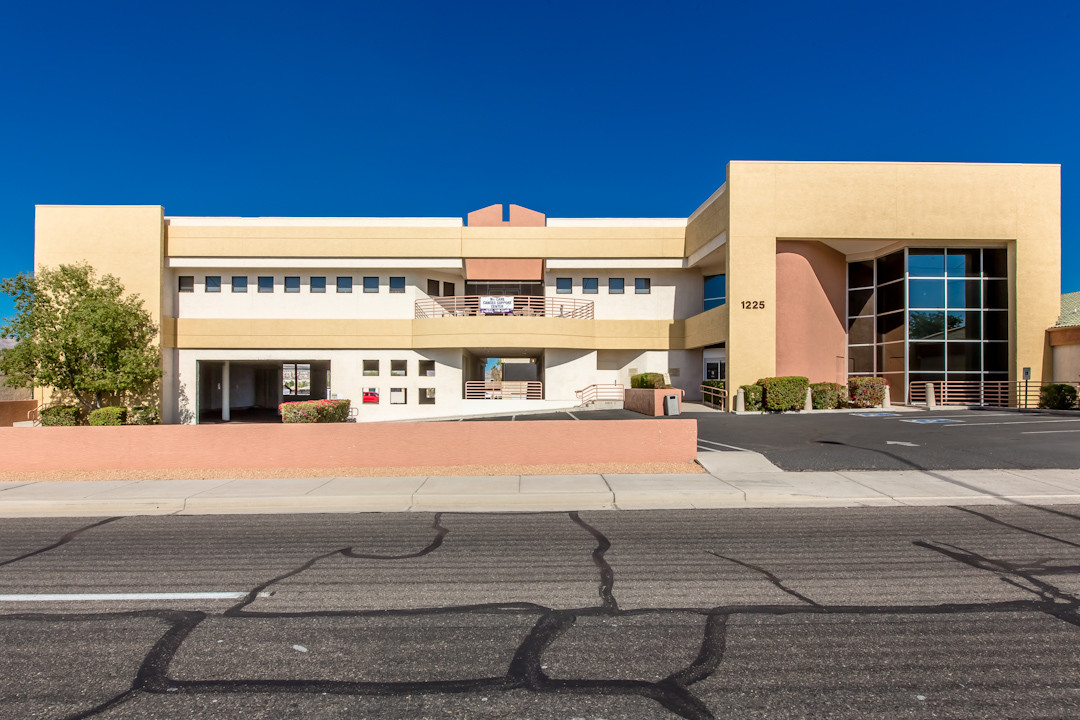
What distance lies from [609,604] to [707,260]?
1121 inches

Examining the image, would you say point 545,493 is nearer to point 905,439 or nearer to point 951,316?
point 905,439

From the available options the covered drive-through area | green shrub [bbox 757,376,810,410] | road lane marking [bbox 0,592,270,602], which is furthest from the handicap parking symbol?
the covered drive-through area

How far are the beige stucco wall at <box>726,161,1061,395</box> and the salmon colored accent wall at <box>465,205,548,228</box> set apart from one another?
38.7 feet

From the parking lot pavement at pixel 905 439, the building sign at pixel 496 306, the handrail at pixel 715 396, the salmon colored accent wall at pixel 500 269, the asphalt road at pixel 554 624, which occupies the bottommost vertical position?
the asphalt road at pixel 554 624

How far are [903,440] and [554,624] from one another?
45.5 feet

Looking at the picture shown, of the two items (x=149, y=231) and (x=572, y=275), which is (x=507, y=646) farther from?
(x=149, y=231)

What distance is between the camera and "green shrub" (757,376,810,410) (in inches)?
952

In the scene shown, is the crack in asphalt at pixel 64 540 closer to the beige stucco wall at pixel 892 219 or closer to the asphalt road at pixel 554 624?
the asphalt road at pixel 554 624

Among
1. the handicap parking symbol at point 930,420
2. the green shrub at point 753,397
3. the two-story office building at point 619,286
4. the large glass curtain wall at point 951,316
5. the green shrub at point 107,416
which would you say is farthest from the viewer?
the green shrub at point 107,416

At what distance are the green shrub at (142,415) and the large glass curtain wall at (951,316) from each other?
37306 mm

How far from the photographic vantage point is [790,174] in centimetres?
2580

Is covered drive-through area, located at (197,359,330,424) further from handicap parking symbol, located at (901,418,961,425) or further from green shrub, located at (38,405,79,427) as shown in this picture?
handicap parking symbol, located at (901,418,961,425)

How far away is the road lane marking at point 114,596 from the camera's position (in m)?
4.96

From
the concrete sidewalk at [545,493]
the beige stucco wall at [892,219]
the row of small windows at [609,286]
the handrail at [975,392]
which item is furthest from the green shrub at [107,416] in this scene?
the handrail at [975,392]
